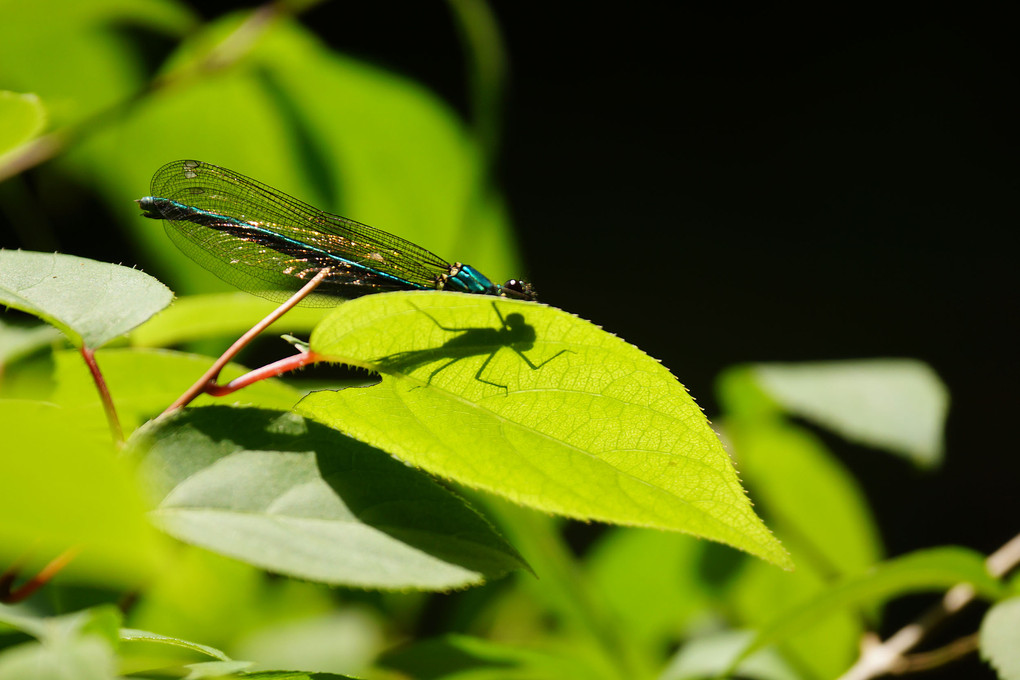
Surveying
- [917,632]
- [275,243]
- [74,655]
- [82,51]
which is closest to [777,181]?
[917,632]

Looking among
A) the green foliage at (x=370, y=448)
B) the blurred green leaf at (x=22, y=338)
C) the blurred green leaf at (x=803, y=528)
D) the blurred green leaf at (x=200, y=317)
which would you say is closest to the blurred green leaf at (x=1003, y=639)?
the green foliage at (x=370, y=448)

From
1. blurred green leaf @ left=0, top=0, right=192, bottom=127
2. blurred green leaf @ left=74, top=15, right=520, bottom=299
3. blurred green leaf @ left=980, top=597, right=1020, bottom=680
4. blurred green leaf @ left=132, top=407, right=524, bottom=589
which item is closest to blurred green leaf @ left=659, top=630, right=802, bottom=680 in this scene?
blurred green leaf @ left=980, top=597, right=1020, bottom=680

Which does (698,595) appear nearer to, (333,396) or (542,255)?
(333,396)

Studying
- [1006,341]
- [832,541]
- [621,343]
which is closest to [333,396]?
[621,343]

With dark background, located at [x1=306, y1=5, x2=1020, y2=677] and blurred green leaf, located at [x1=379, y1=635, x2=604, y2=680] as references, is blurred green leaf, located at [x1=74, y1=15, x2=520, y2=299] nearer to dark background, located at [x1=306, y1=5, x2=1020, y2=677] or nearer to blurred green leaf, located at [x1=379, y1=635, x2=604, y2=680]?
blurred green leaf, located at [x1=379, y1=635, x2=604, y2=680]

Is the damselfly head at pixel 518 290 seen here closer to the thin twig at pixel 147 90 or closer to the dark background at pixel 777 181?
the thin twig at pixel 147 90

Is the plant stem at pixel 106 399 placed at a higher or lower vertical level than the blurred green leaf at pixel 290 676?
higher

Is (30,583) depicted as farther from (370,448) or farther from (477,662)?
(477,662)
